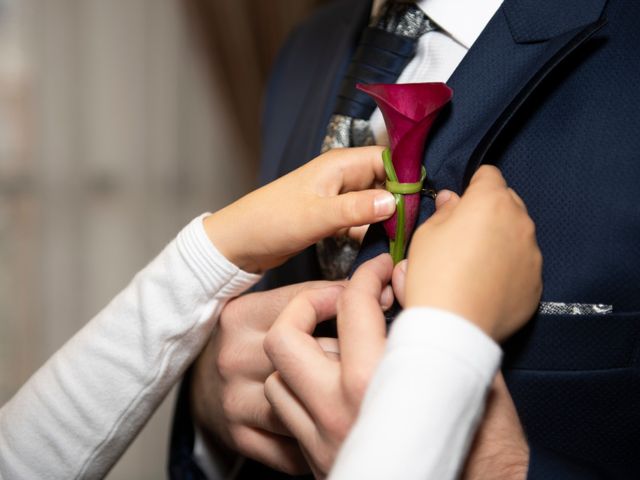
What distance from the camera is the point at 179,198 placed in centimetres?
252

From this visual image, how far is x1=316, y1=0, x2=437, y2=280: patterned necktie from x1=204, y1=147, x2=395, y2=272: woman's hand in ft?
0.46

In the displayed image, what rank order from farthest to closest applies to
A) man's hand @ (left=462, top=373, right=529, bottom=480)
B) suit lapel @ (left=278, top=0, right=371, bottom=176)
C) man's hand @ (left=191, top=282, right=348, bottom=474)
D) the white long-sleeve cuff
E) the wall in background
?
the wall in background < suit lapel @ (left=278, top=0, right=371, bottom=176) < man's hand @ (left=191, top=282, right=348, bottom=474) < man's hand @ (left=462, top=373, right=529, bottom=480) < the white long-sleeve cuff

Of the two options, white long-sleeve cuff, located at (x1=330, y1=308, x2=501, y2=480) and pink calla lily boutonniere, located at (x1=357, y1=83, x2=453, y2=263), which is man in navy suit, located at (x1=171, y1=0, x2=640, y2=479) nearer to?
pink calla lily boutonniere, located at (x1=357, y1=83, x2=453, y2=263)

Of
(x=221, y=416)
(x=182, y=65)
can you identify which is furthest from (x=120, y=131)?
(x=221, y=416)

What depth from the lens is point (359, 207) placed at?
0.64 m

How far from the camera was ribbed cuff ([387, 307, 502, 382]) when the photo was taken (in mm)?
493

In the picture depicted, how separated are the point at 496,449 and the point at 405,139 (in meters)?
0.29

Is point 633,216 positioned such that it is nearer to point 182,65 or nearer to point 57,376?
point 57,376

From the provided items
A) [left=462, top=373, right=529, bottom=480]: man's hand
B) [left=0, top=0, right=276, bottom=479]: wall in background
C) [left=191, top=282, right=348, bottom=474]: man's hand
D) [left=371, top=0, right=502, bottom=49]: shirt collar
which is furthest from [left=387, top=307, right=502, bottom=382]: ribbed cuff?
[left=0, top=0, right=276, bottom=479]: wall in background

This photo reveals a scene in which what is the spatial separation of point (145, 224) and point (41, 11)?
A: 783 mm

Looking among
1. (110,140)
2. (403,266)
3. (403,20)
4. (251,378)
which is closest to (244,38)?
(110,140)

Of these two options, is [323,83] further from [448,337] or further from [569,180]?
[448,337]

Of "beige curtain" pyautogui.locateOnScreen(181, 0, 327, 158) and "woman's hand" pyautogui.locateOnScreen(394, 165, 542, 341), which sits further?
"beige curtain" pyautogui.locateOnScreen(181, 0, 327, 158)

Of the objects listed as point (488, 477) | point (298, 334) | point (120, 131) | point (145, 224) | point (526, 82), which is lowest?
point (145, 224)
